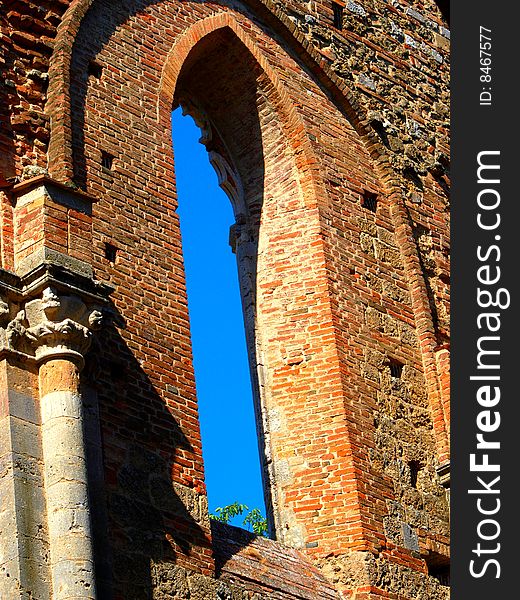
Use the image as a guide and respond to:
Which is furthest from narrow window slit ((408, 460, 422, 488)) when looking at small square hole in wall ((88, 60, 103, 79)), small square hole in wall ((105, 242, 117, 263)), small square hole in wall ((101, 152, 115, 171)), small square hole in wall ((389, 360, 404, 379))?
small square hole in wall ((88, 60, 103, 79))

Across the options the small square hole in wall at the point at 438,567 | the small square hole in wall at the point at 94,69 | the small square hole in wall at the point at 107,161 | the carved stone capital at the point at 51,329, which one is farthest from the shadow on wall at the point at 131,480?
the small square hole in wall at the point at 438,567

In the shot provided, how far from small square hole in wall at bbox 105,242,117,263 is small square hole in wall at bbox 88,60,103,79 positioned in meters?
1.60

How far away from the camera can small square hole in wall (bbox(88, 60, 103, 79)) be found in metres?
12.2

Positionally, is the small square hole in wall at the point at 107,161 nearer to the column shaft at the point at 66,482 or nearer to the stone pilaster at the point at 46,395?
the stone pilaster at the point at 46,395

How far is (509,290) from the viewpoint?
10961mm

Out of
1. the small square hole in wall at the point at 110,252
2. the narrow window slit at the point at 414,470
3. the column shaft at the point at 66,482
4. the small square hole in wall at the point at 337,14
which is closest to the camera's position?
Result: the column shaft at the point at 66,482

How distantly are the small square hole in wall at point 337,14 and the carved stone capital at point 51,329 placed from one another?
6.24m

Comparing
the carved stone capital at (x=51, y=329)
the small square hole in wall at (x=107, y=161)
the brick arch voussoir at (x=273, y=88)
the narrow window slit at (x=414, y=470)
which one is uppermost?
the brick arch voussoir at (x=273, y=88)

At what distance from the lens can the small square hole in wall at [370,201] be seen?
14219 mm

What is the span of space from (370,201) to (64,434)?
5.53 metres

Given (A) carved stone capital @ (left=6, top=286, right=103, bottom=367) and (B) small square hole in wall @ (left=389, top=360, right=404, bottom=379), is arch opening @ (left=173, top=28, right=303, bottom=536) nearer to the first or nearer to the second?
(B) small square hole in wall @ (left=389, top=360, right=404, bottom=379)

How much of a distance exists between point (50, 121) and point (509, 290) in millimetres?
3528

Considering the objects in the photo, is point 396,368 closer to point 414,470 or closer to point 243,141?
point 414,470

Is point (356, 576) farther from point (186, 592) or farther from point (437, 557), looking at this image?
point (186, 592)
